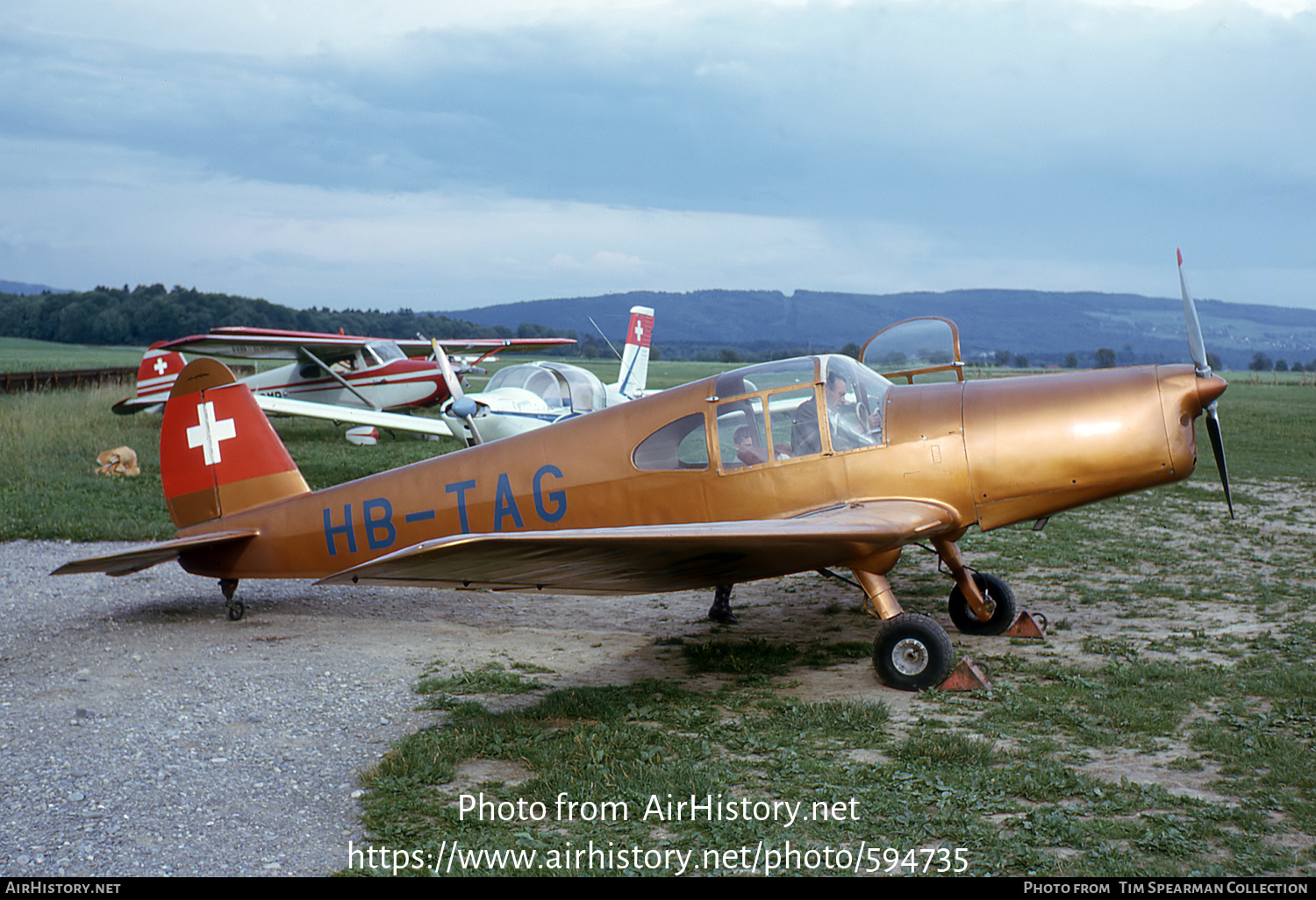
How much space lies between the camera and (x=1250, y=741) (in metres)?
4.50

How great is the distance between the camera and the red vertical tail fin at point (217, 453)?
24.3 ft

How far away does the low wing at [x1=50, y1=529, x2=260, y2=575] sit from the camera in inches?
242

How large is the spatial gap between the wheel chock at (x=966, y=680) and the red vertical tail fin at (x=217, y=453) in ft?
17.0

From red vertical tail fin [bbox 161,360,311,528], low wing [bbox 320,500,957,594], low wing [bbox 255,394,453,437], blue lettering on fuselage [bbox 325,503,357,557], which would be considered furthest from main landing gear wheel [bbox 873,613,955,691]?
low wing [bbox 255,394,453,437]

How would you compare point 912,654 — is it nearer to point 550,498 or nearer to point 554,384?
point 550,498

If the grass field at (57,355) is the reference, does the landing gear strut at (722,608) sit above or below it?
below

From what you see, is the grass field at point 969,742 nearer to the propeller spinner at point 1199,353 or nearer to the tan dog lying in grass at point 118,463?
the propeller spinner at point 1199,353

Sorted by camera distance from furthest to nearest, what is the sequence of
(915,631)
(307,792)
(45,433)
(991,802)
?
(45,433)
(915,631)
(307,792)
(991,802)

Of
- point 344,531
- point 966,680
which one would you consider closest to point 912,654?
point 966,680

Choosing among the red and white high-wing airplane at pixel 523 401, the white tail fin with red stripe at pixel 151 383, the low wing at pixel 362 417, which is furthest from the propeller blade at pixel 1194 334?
the white tail fin with red stripe at pixel 151 383

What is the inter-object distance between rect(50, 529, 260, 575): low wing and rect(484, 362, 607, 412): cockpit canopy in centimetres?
928

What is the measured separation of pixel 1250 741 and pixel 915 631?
1752 millimetres
